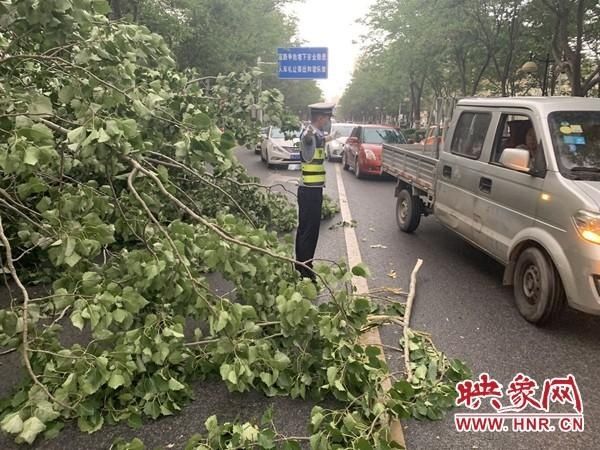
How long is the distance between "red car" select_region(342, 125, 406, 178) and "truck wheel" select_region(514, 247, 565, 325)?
8944 millimetres

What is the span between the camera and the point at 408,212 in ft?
24.2

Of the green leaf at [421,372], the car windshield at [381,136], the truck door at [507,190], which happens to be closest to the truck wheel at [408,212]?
the truck door at [507,190]

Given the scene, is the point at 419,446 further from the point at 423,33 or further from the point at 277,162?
the point at 423,33

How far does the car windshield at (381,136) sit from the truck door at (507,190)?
9485 millimetres

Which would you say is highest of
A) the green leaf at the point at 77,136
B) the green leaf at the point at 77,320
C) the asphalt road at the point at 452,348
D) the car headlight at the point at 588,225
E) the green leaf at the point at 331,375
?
the green leaf at the point at 77,136

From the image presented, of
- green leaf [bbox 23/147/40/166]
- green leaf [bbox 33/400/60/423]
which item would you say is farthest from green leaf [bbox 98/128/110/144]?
green leaf [bbox 33/400/60/423]

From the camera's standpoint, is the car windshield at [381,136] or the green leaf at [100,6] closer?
the green leaf at [100,6]

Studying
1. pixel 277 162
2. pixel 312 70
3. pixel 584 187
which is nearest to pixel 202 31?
pixel 312 70

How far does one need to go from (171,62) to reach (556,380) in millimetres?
3681

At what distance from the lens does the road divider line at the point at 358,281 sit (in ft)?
9.27

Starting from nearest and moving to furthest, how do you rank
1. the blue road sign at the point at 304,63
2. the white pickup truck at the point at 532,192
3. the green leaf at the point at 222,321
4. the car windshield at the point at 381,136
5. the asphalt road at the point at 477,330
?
the green leaf at the point at 222,321, the asphalt road at the point at 477,330, the white pickup truck at the point at 532,192, the car windshield at the point at 381,136, the blue road sign at the point at 304,63

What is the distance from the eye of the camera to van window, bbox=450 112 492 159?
5277 millimetres

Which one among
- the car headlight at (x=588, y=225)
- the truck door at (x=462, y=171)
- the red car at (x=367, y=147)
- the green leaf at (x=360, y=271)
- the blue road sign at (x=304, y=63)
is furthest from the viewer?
the blue road sign at (x=304, y=63)

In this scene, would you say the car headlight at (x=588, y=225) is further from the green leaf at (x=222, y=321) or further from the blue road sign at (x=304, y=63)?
the blue road sign at (x=304, y=63)
